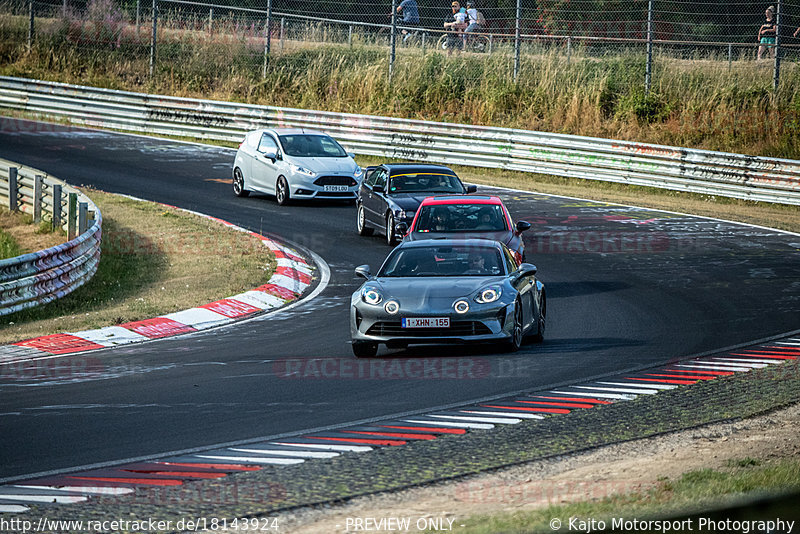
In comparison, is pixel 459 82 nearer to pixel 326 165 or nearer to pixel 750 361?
pixel 326 165

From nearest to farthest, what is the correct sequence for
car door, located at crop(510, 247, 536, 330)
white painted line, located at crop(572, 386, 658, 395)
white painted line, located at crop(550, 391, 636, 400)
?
white painted line, located at crop(550, 391, 636, 400) → white painted line, located at crop(572, 386, 658, 395) → car door, located at crop(510, 247, 536, 330)

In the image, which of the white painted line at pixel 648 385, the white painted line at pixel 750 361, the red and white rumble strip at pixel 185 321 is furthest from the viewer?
the red and white rumble strip at pixel 185 321

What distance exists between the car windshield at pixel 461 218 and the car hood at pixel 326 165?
25.6 ft

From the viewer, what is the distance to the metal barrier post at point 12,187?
22.4m

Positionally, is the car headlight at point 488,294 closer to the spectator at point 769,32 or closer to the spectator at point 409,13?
the spectator at point 769,32

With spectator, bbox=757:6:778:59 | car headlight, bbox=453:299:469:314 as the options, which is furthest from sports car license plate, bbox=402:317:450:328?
spectator, bbox=757:6:778:59

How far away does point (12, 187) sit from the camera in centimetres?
2236

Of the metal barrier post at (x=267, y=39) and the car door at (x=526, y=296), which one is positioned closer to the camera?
the car door at (x=526, y=296)

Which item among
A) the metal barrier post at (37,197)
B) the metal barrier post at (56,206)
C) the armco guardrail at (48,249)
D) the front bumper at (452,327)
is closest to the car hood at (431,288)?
the front bumper at (452,327)

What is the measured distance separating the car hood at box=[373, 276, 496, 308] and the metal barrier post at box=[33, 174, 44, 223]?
36.0ft

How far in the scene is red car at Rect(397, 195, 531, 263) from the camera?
644 inches

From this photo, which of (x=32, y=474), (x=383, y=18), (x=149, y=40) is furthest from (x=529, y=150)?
(x=32, y=474)

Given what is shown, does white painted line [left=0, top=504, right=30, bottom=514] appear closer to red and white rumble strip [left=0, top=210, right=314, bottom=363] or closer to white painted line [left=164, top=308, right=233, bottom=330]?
red and white rumble strip [left=0, top=210, right=314, bottom=363]

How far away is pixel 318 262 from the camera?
19.0 meters
